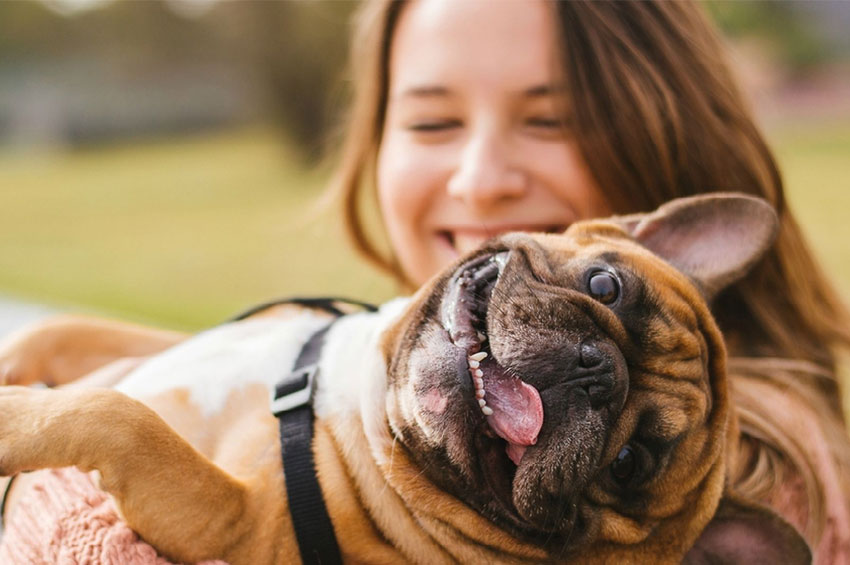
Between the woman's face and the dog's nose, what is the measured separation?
1066mm

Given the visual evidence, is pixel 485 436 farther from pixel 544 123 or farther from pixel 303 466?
pixel 544 123

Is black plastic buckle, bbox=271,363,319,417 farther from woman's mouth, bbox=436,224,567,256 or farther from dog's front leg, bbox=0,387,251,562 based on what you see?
woman's mouth, bbox=436,224,567,256

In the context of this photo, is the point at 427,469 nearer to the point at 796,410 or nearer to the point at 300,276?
the point at 796,410

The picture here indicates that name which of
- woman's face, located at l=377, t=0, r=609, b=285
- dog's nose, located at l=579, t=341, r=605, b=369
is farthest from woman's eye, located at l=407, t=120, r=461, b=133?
dog's nose, located at l=579, t=341, r=605, b=369

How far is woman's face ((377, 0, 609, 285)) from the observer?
9.86ft

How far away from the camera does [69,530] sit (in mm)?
2096

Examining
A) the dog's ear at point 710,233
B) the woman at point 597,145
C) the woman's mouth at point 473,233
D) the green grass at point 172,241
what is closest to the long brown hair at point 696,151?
the woman at point 597,145

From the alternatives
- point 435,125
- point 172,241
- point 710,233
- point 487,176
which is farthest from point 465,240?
point 172,241

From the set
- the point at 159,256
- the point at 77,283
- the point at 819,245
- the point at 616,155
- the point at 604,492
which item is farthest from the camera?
the point at 159,256

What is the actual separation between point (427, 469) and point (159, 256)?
1092 centimetres

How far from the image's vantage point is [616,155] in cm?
302

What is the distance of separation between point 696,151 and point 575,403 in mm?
1462

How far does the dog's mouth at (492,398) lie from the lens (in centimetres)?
208

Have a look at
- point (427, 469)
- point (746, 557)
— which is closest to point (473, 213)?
point (427, 469)
